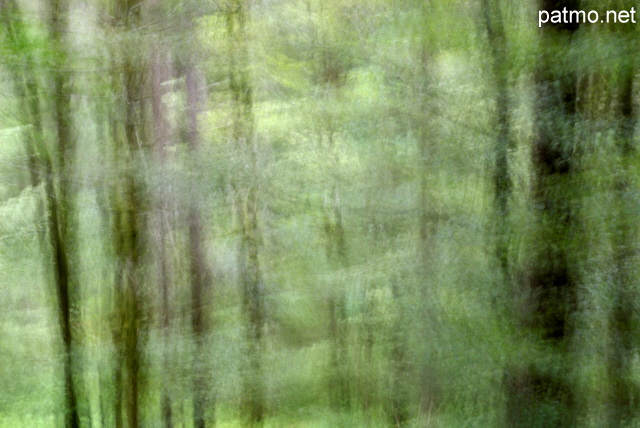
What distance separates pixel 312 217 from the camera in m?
1.19

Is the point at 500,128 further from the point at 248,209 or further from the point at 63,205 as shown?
the point at 63,205

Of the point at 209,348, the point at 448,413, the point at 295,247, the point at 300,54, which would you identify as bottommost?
the point at 448,413

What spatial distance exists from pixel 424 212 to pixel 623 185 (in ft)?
1.19

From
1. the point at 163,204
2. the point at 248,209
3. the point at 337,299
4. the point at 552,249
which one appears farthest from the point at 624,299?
the point at 163,204

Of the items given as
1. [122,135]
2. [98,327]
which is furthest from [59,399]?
[122,135]

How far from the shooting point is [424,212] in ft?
3.91

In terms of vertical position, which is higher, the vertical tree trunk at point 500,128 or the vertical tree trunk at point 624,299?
the vertical tree trunk at point 500,128

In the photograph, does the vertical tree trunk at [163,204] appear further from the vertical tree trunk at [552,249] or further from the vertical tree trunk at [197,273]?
the vertical tree trunk at [552,249]

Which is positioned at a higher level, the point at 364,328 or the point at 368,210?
the point at 368,210

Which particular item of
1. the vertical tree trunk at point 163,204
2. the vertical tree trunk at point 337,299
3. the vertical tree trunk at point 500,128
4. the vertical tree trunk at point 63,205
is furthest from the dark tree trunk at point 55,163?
the vertical tree trunk at point 500,128

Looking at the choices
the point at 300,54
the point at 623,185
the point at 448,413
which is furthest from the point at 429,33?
the point at 448,413

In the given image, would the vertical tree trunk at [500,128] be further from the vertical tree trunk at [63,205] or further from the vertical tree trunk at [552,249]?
the vertical tree trunk at [63,205]

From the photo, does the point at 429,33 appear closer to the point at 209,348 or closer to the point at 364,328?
the point at 364,328

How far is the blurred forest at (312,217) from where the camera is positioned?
117 centimetres
